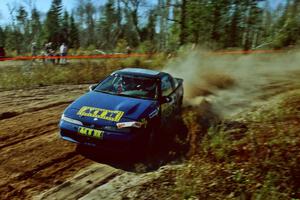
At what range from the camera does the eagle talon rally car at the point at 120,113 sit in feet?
22.9

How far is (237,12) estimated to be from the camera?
35188 millimetres

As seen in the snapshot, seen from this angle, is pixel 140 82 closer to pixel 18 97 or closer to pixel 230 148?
pixel 230 148

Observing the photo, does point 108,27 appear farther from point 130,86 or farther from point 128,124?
point 128,124

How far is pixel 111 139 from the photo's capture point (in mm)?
6941

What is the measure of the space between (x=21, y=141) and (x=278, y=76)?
537 inches

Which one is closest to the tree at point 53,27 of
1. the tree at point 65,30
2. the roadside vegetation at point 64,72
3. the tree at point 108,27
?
the tree at point 65,30

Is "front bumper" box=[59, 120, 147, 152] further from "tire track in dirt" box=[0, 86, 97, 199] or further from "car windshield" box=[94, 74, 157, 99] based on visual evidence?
"car windshield" box=[94, 74, 157, 99]

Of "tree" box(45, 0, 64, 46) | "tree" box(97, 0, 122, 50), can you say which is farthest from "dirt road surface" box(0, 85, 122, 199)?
"tree" box(45, 0, 64, 46)

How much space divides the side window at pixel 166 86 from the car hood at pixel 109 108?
869 millimetres

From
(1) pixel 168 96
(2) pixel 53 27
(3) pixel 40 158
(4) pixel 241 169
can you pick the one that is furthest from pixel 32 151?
(2) pixel 53 27

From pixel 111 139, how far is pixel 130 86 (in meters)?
1.87

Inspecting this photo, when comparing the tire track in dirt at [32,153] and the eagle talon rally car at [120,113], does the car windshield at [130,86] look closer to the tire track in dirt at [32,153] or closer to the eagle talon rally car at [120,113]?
the eagle talon rally car at [120,113]

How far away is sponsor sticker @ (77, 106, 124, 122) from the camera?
7.11m

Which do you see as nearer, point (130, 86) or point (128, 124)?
point (128, 124)
